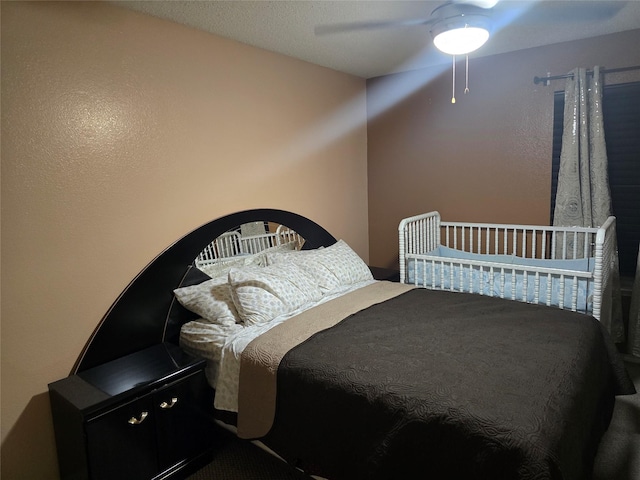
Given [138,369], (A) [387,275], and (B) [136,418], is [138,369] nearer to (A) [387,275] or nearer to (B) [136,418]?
(B) [136,418]

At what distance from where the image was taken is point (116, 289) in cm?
218

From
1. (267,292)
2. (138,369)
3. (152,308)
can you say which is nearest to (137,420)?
(138,369)

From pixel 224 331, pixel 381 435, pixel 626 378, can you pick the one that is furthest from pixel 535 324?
pixel 224 331

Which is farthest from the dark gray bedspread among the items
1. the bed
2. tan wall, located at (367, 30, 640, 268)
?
tan wall, located at (367, 30, 640, 268)

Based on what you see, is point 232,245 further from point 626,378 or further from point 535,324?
point 626,378

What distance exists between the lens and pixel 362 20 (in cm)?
238

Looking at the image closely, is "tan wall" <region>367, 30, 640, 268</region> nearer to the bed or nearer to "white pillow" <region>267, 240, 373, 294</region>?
"white pillow" <region>267, 240, 373, 294</region>

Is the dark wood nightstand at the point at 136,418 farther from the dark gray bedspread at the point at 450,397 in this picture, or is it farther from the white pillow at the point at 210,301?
the dark gray bedspread at the point at 450,397

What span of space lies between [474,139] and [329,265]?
5.44 feet

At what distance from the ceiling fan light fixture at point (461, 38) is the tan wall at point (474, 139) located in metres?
1.16

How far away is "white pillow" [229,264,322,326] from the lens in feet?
7.53

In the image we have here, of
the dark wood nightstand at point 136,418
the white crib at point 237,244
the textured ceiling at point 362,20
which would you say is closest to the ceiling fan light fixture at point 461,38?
the textured ceiling at point 362,20

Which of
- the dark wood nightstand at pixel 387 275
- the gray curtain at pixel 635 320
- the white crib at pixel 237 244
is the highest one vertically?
the white crib at pixel 237 244

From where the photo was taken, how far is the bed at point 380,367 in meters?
1.43
